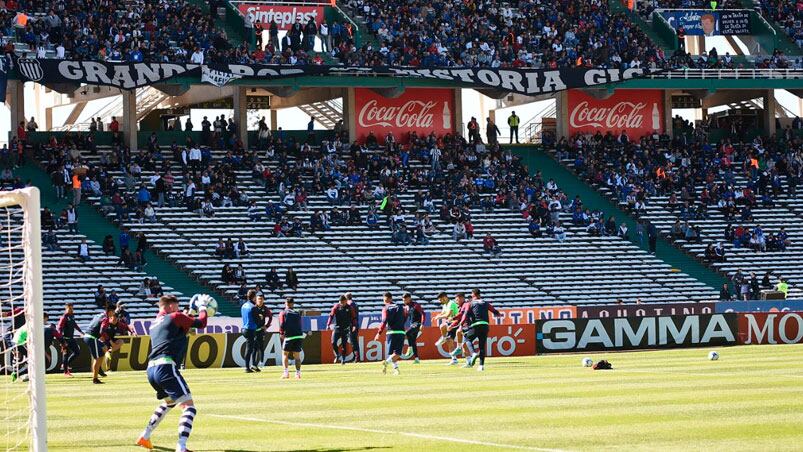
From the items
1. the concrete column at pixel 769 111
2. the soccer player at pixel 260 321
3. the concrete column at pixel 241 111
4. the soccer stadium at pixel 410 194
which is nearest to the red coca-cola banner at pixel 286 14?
the soccer stadium at pixel 410 194

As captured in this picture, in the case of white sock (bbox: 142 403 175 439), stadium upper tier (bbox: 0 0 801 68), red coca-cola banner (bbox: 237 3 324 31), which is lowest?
white sock (bbox: 142 403 175 439)

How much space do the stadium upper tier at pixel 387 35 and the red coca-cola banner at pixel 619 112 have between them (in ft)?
8.00

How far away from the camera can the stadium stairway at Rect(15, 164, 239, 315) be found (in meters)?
46.1

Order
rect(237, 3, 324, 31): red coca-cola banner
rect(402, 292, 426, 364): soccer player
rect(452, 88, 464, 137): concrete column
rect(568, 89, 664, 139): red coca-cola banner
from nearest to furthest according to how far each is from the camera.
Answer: rect(402, 292, 426, 364): soccer player < rect(237, 3, 324, 31): red coca-cola banner < rect(452, 88, 464, 137): concrete column < rect(568, 89, 664, 139): red coca-cola banner

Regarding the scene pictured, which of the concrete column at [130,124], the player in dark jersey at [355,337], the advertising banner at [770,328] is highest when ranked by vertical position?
the concrete column at [130,124]

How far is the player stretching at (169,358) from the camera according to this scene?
51.3 ft

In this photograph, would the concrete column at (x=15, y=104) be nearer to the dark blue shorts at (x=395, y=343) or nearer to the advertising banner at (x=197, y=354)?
the advertising banner at (x=197, y=354)

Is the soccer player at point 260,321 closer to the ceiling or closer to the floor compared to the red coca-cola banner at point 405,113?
closer to the floor

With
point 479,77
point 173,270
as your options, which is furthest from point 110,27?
point 479,77

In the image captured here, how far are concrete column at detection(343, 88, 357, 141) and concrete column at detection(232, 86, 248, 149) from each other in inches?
181

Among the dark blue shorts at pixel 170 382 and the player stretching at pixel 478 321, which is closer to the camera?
the dark blue shorts at pixel 170 382

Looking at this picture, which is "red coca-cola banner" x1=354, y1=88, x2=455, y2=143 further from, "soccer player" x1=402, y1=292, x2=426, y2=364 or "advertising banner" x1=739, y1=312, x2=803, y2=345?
"soccer player" x1=402, y1=292, x2=426, y2=364

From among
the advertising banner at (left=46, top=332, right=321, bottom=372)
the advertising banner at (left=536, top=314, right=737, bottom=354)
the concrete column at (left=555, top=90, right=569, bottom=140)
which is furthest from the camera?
the concrete column at (left=555, top=90, right=569, bottom=140)

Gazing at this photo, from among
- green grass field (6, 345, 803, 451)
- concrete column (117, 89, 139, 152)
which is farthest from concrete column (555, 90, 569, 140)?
green grass field (6, 345, 803, 451)
